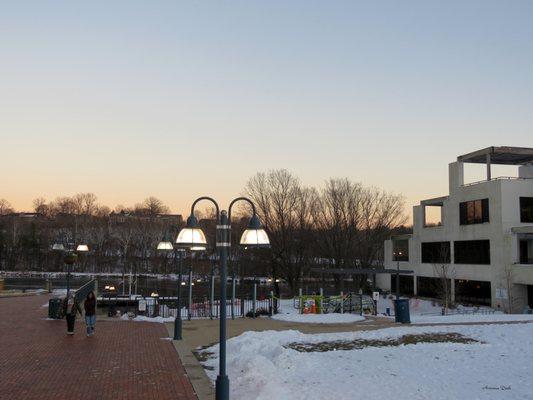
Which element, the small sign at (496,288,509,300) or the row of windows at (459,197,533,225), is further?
the row of windows at (459,197,533,225)

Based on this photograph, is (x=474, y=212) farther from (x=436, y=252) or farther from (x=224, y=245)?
(x=224, y=245)

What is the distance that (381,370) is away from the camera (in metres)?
12.2

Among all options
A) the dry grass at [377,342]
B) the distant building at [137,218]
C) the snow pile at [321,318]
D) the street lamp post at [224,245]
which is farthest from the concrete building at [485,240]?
the distant building at [137,218]

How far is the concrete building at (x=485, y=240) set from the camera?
39.8m

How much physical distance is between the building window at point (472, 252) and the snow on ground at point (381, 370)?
27.3 meters

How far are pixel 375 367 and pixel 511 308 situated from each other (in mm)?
30586

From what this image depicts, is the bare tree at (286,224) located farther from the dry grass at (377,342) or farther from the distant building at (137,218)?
the distant building at (137,218)

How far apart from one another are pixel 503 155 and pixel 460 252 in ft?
30.2

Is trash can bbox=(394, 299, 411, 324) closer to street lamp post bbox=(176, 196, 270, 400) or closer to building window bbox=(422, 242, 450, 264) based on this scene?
street lamp post bbox=(176, 196, 270, 400)

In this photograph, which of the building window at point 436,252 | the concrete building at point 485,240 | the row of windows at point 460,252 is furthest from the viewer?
the building window at point 436,252

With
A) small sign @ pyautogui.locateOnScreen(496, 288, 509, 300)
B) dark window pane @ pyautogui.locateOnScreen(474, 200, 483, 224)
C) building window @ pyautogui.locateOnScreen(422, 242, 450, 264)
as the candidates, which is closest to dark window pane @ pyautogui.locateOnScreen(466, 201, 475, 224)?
dark window pane @ pyautogui.locateOnScreen(474, 200, 483, 224)

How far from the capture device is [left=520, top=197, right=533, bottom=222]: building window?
41.1 metres

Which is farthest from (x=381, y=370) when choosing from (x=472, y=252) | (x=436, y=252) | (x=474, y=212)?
(x=436, y=252)

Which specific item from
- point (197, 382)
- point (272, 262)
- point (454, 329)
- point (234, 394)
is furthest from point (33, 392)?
point (272, 262)
